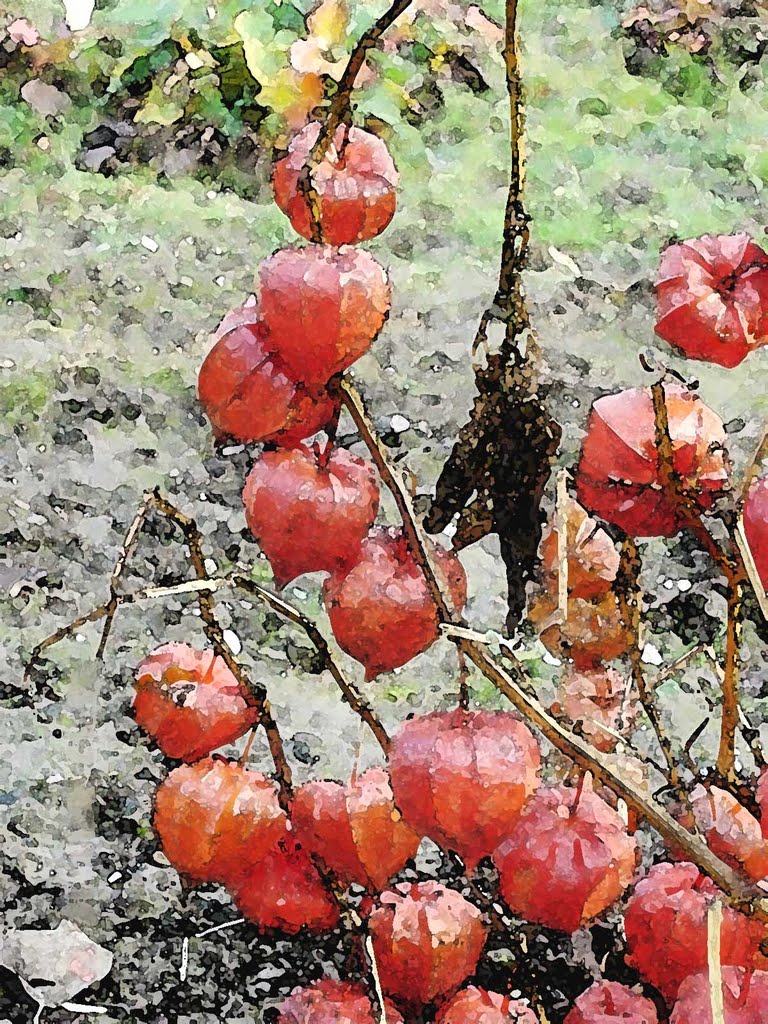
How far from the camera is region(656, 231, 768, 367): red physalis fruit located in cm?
39

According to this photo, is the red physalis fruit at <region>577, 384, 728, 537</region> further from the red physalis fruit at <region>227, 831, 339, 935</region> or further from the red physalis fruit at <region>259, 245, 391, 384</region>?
the red physalis fruit at <region>227, 831, 339, 935</region>

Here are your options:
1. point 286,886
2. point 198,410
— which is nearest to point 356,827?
point 286,886

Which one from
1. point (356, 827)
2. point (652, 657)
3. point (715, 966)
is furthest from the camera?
→ point (652, 657)

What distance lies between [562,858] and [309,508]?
163 millimetres

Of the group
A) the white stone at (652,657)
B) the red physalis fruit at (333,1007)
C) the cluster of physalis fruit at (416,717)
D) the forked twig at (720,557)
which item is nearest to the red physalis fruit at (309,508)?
the cluster of physalis fruit at (416,717)

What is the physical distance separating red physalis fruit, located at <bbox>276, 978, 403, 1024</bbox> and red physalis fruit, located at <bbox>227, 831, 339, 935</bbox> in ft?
0.10

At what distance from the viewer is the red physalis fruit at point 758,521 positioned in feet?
1.31

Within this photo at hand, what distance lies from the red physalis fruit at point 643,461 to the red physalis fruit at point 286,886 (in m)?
0.22

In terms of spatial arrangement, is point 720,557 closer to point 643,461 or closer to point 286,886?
point 643,461

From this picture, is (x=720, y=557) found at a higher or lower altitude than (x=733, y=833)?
higher

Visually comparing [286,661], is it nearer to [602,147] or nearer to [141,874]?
[141,874]

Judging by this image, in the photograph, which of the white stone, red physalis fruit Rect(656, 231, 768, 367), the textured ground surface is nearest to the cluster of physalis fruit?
red physalis fruit Rect(656, 231, 768, 367)

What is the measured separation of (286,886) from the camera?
1.76 feet

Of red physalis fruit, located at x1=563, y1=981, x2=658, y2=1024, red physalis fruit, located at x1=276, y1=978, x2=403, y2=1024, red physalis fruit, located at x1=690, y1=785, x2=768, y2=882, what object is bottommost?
red physalis fruit, located at x1=276, y1=978, x2=403, y2=1024
